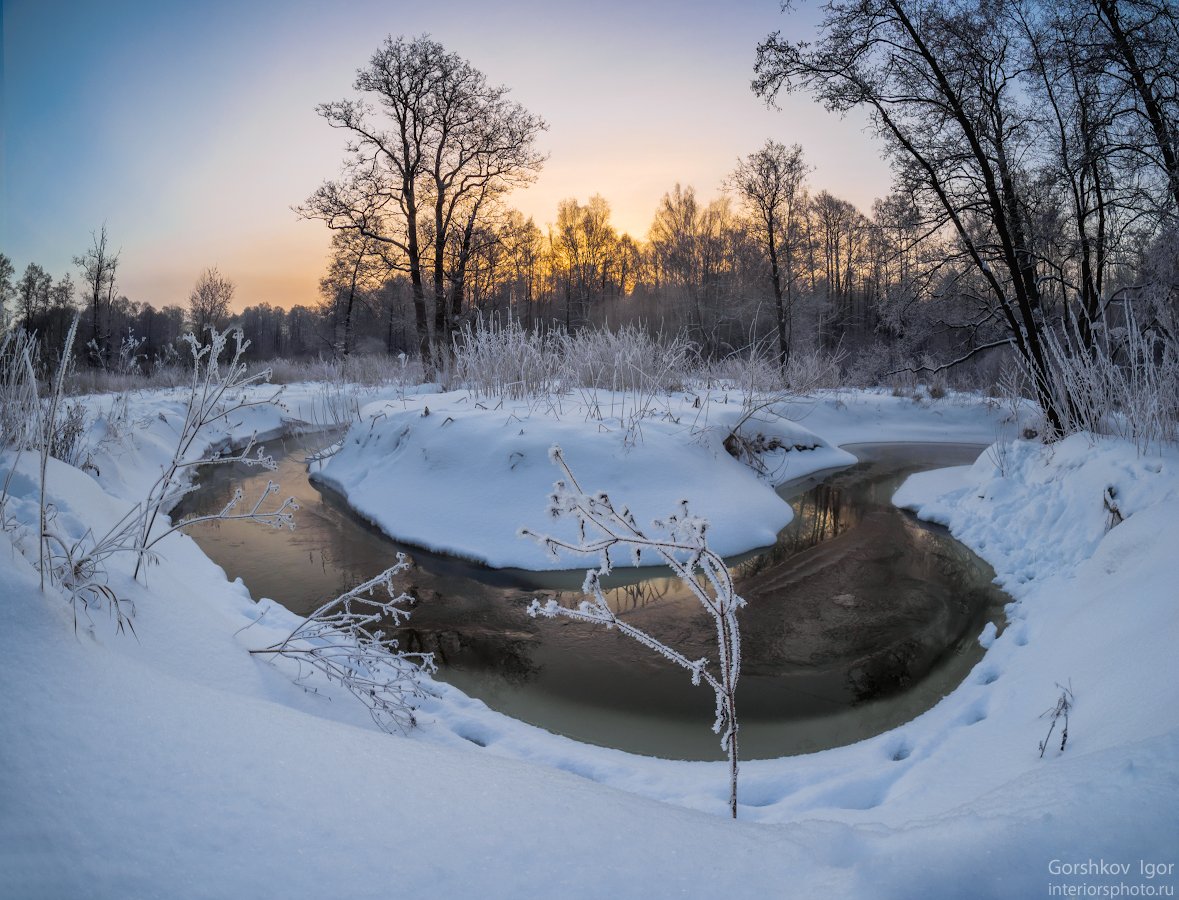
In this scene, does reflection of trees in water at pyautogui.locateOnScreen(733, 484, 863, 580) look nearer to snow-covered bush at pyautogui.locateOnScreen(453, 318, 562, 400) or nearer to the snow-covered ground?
the snow-covered ground

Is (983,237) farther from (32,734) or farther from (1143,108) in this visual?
(32,734)

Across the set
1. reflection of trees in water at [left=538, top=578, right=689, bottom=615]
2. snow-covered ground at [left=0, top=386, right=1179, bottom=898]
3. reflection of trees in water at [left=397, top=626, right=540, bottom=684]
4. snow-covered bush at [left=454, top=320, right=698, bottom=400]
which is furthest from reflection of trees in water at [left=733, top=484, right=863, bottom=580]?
snow-covered bush at [left=454, top=320, right=698, bottom=400]

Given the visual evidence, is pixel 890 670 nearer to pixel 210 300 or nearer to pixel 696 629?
pixel 696 629

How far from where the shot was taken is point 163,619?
2037 mm

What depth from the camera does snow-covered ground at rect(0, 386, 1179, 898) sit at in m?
0.83

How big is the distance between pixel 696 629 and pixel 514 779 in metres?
2.62

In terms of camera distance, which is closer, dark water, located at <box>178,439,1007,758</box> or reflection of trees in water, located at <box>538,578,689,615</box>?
dark water, located at <box>178,439,1007,758</box>

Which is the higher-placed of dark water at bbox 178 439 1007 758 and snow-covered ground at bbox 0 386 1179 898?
snow-covered ground at bbox 0 386 1179 898

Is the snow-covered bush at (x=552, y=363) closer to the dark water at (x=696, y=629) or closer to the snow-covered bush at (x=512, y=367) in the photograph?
the snow-covered bush at (x=512, y=367)

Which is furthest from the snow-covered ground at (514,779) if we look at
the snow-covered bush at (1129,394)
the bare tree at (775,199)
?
the bare tree at (775,199)

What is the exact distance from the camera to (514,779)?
1.19 metres

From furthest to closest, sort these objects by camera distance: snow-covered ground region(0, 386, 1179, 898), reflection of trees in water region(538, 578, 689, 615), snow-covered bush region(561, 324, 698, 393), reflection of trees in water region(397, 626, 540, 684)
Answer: snow-covered bush region(561, 324, 698, 393) → reflection of trees in water region(538, 578, 689, 615) → reflection of trees in water region(397, 626, 540, 684) → snow-covered ground region(0, 386, 1179, 898)

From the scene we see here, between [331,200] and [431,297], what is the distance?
3798 mm

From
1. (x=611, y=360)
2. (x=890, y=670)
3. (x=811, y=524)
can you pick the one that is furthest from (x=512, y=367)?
(x=890, y=670)
